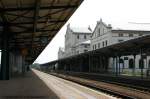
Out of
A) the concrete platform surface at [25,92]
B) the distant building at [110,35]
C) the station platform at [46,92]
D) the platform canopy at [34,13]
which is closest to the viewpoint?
the concrete platform surface at [25,92]

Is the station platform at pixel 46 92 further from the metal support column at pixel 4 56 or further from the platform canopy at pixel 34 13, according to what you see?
the metal support column at pixel 4 56

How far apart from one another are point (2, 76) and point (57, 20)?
7.65 m

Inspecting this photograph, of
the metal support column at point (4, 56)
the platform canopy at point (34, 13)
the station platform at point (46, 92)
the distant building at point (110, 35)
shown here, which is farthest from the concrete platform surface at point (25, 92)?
the distant building at point (110, 35)

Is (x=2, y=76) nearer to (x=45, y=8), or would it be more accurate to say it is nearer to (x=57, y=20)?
(x=57, y=20)

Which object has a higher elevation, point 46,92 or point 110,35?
point 110,35

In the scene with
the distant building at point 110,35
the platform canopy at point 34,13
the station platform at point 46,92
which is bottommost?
the station platform at point 46,92

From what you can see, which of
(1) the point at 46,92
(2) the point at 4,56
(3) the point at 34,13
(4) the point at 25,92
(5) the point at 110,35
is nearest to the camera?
(4) the point at 25,92

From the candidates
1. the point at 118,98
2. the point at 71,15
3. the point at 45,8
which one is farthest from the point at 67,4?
the point at 118,98

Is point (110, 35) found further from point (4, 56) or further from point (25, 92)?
point (25, 92)

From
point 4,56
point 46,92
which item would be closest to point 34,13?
point 46,92

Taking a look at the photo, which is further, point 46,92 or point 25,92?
point 46,92

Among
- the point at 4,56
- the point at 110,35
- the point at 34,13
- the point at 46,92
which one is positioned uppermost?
the point at 110,35

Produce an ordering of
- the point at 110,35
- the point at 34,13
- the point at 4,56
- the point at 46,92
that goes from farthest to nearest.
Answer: the point at 110,35 < the point at 4,56 < the point at 34,13 < the point at 46,92

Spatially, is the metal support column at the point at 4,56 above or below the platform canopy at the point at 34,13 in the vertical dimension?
below
